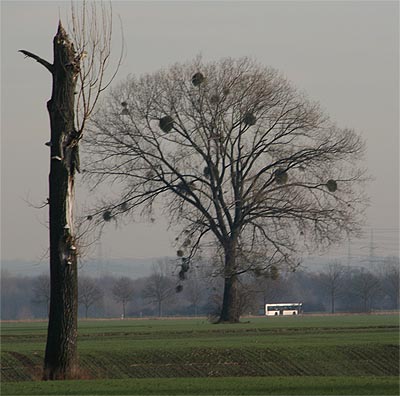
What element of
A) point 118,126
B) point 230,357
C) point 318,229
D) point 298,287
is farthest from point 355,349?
point 298,287

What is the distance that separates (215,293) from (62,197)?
35924mm

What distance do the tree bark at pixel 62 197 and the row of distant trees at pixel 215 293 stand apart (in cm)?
2870

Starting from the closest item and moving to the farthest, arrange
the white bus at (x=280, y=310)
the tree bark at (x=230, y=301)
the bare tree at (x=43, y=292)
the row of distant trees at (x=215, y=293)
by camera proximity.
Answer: the tree bark at (x=230, y=301) → the row of distant trees at (x=215, y=293) → the bare tree at (x=43, y=292) → the white bus at (x=280, y=310)

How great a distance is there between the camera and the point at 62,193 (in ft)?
75.6

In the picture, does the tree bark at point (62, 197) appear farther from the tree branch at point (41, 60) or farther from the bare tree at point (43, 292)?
the bare tree at point (43, 292)

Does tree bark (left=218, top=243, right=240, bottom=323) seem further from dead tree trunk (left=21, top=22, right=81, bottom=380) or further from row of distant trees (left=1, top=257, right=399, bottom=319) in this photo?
dead tree trunk (left=21, top=22, right=81, bottom=380)

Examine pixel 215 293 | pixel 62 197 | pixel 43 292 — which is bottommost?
pixel 215 293

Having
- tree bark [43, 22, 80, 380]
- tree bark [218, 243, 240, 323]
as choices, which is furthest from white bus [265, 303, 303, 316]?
tree bark [43, 22, 80, 380]

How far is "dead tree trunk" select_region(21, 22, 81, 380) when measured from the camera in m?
22.9

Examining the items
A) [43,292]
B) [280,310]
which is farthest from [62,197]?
[280,310]

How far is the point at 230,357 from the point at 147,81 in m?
25.5

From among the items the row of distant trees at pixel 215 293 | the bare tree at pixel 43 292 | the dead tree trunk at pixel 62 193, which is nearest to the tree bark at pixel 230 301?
the row of distant trees at pixel 215 293

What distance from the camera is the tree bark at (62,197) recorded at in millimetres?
22891

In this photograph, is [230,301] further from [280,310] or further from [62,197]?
[280,310]
